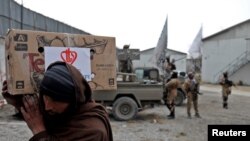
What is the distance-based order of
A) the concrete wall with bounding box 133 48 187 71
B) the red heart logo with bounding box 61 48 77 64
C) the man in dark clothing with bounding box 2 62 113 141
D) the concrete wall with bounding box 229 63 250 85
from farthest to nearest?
the concrete wall with bounding box 133 48 187 71
the concrete wall with bounding box 229 63 250 85
the red heart logo with bounding box 61 48 77 64
the man in dark clothing with bounding box 2 62 113 141

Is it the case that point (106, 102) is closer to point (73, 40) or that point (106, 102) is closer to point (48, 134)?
point (73, 40)

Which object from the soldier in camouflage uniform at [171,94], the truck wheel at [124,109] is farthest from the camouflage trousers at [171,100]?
the truck wheel at [124,109]

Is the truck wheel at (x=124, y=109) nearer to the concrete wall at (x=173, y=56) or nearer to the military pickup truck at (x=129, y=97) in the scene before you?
the military pickup truck at (x=129, y=97)

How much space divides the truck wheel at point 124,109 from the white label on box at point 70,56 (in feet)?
17.9

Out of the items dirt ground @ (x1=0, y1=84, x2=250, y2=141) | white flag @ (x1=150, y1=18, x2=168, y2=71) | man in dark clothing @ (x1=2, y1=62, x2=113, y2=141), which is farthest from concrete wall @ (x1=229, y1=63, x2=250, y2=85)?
man in dark clothing @ (x1=2, y1=62, x2=113, y2=141)

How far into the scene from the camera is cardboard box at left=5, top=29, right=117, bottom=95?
6.29m

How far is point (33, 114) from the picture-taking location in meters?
2.08

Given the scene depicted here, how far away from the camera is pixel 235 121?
520 inches

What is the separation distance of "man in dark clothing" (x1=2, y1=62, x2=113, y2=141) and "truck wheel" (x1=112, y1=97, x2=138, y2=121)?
10.0 m

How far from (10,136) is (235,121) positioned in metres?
7.64

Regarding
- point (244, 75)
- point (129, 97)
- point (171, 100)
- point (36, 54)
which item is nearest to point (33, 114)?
point (36, 54)

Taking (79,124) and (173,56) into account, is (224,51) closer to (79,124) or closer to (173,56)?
(173,56)

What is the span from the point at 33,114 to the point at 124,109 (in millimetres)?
10168

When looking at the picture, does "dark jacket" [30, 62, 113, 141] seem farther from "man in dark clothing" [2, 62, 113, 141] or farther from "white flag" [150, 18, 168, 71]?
"white flag" [150, 18, 168, 71]
